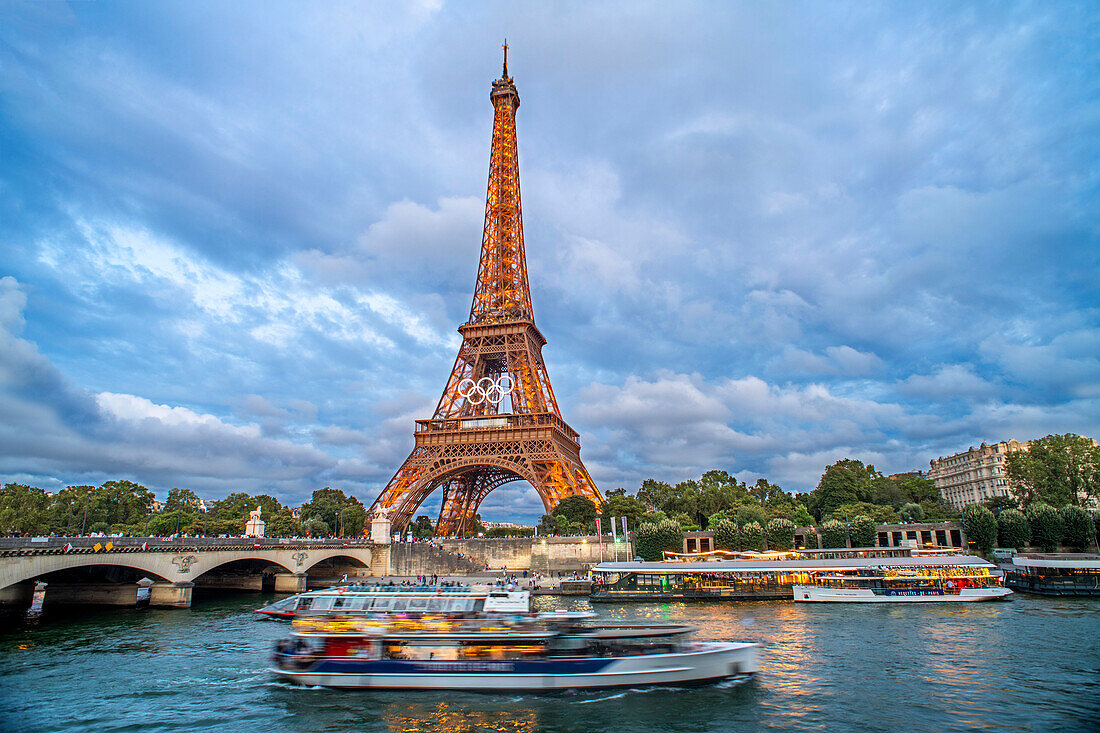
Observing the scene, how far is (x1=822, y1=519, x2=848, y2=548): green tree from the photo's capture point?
236 ft

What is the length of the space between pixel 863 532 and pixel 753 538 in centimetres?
1472

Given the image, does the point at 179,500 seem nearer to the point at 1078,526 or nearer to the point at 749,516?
the point at 749,516

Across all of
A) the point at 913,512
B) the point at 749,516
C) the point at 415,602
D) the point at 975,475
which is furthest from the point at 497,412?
the point at 975,475

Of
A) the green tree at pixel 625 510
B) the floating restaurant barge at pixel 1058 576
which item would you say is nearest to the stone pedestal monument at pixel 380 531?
the green tree at pixel 625 510

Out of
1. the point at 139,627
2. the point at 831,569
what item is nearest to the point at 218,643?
the point at 139,627

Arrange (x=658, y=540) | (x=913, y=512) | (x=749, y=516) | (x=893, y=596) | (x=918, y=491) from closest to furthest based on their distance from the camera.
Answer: (x=893, y=596) → (x=658, y=540) → (x=749, y=516) → (x=913, y=512) → (x=918, y=491)

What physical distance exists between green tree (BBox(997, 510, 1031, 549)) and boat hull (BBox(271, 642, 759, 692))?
192ft

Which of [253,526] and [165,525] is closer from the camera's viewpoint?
[253,526]

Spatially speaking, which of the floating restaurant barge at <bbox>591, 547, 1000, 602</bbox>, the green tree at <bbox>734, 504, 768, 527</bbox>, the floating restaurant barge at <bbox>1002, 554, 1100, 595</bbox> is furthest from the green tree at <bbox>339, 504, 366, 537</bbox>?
the floating restaurant barge at <bbox>1002, 554, 1100, 595</bbox>

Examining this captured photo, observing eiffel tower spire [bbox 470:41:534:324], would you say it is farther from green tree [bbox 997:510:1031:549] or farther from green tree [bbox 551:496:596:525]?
green tree [bbox 997:510:1031:549]

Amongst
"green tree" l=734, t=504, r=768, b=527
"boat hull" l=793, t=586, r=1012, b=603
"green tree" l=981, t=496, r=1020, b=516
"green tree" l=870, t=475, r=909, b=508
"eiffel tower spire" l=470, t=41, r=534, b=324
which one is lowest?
"boat hull" l=793, t=586, r=1012, b=603

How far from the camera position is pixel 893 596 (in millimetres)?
44156

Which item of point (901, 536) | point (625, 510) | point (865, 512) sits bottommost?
point (901, 536)

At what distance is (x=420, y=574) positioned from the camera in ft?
210
